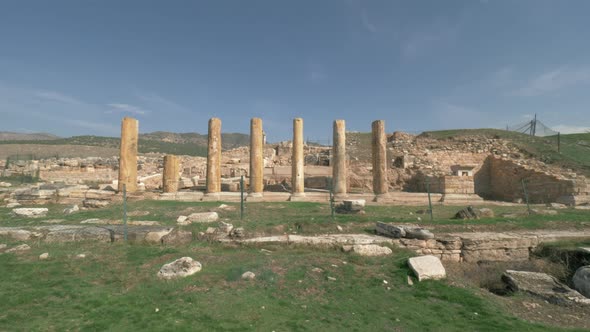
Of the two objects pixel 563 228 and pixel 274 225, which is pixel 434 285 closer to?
pixel 274 225

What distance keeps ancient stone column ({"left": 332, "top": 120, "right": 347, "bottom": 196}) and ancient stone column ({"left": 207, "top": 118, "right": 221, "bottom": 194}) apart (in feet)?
24.6

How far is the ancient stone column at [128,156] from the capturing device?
1892cm

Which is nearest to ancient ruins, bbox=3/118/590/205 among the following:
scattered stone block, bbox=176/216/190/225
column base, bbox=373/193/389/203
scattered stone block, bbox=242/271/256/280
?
column base, bbox=373/193/389/203

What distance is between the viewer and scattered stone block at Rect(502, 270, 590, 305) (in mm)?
6309

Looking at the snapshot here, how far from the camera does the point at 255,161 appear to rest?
19781 millimetres

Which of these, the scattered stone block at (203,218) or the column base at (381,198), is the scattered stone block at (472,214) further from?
the scattered stone block at (203,218)

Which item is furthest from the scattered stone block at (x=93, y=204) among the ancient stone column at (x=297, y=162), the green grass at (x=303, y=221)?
the ancient stone column at (x=297, y=162)

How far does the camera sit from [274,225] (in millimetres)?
10648

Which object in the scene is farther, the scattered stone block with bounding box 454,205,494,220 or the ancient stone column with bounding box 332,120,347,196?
the ancient stone column with bounding box 332,120,347,196

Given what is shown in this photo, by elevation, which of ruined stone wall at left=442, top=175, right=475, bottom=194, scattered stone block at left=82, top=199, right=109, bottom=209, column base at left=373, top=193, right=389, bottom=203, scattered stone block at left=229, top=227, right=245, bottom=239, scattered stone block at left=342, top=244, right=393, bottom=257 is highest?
ruined stone wall at left=442, top=175, right=475, bottom=194

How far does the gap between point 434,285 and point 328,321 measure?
298 centimetres

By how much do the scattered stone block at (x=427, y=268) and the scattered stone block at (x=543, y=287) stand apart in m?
1.59

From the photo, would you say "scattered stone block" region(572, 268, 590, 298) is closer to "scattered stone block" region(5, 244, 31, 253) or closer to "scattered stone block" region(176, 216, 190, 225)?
"scattered stone block" region(176, 216, 190, 225)

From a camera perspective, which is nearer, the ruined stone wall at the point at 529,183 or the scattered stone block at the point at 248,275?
the scattered stone block at the point at 248,275
